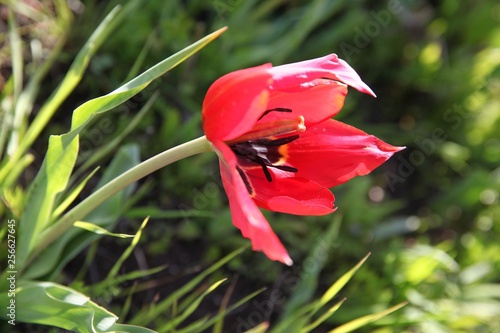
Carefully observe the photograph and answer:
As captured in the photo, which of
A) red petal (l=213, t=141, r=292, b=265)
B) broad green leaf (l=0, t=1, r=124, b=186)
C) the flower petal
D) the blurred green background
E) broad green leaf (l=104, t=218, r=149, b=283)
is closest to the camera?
red petal (l=213, t=141, r=292, b=265)

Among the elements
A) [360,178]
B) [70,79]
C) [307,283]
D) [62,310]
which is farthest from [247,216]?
[360,178]

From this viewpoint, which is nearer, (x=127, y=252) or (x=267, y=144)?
(x=267, y=144)

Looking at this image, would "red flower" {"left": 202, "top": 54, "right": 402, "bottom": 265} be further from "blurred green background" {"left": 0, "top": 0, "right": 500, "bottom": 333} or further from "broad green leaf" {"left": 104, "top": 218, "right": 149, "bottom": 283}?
"blurred green background" {"left": 0, "top": 0, "right": 500, "bottom": 333}

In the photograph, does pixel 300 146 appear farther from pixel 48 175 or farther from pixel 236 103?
pixel 48 175

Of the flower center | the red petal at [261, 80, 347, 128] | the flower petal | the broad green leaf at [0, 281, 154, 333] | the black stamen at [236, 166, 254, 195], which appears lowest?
the broad green leaf at [0, 281, 154, 333]

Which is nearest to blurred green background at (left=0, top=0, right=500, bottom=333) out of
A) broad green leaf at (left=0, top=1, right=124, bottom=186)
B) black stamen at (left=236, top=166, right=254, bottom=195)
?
broad green leaf at (left=0, top=1, right=124, bottom=186)

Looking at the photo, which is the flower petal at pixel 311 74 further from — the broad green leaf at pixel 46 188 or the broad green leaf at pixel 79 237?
the broad green leaf at pixel 79 237

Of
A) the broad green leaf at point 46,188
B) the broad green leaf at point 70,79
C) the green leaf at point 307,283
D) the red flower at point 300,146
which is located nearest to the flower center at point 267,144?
the red flower at point 300,146
